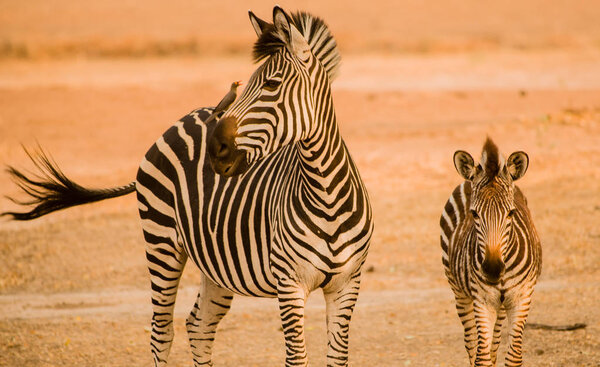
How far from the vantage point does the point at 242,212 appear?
212 inches

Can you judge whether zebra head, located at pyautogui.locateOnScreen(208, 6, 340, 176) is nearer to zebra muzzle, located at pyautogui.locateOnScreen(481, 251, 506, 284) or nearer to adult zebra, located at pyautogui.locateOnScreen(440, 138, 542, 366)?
adult zebra, located at pyautogui.locateOnScreen(440, 138, 542, 366)

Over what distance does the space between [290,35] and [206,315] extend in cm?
240

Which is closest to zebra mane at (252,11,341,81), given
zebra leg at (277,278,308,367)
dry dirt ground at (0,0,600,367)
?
zebra leg at (277,278,308,367)

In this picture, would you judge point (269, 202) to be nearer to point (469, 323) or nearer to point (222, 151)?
point (222, 151)

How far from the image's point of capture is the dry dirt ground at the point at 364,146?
25.2 ft

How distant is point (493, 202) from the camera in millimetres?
5199

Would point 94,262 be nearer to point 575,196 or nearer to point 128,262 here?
point 128,262

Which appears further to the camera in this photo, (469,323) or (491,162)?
(469,323)

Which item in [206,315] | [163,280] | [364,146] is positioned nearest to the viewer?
[163,280]

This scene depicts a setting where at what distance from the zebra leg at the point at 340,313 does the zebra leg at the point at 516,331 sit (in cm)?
111

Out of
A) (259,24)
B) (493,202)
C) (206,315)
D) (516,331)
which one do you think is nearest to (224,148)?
(259,24)

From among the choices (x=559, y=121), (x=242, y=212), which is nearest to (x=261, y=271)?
(x=242, y=212)

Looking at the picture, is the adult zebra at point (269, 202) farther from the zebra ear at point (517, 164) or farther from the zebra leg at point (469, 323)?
the zebra leg at point (469, 323)

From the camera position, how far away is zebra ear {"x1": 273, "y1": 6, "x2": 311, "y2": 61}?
4500 millimetres
